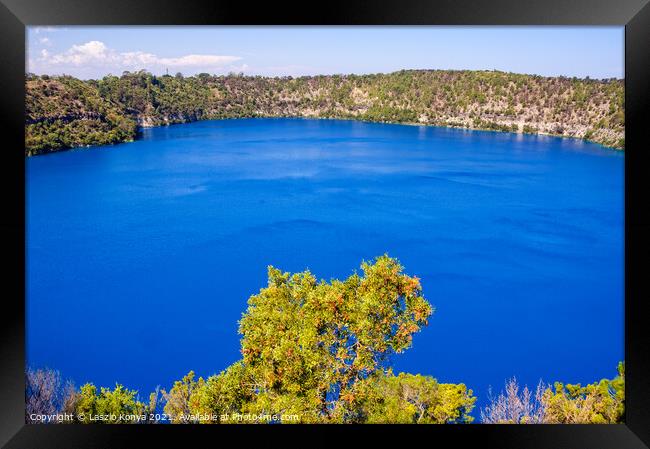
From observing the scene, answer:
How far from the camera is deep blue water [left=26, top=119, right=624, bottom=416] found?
11570 mm

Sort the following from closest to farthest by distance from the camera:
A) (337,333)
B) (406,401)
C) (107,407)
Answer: (337,333)
(107,407)
(406,401)

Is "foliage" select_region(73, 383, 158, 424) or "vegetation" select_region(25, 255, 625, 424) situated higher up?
"vegetation" select_region(25, 255, 625, 424)

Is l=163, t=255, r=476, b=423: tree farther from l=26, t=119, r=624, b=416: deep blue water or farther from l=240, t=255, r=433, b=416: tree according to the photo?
l=26, t=119, r=624, b=416: deep blue water

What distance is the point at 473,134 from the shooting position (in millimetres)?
36375

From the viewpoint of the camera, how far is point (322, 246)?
55.6ft

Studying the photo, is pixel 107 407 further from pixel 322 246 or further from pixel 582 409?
pixel 322 246

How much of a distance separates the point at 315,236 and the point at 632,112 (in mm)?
14490

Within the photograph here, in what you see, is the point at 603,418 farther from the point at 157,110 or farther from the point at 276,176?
the point at 157,110

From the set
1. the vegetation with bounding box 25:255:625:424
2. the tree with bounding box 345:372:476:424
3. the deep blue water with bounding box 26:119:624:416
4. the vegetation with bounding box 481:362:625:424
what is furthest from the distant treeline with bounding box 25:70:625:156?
the vegetation with bounding box 481:362:625:424

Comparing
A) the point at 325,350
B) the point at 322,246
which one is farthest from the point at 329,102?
the point at 325,350

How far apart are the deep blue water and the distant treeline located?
1.54 metres

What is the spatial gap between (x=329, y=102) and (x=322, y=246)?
30.3 m

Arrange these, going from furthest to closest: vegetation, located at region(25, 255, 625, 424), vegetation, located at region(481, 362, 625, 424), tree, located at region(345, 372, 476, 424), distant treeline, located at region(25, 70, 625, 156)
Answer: distant treeline, located at region(25, 70, 625, 156) → vegetation, located at region(481, 362, 625, 424) → tree, located at region(345, 372, 476, 424) → vegetation, located at region(25, 255, 625, 424)

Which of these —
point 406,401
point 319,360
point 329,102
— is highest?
point 329,102
